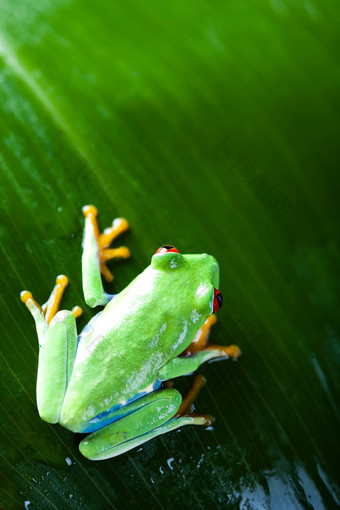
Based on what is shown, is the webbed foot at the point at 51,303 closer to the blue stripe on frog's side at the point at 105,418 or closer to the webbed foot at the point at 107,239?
the webbed foot at the point at 107,239

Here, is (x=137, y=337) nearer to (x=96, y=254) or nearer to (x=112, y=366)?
(x=112, y=366)

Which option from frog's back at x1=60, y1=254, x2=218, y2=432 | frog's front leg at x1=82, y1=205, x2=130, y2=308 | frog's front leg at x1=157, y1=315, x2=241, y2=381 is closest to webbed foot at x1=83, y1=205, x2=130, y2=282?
frog's front leg at x1=82, y1=205, x2=130, y2=308

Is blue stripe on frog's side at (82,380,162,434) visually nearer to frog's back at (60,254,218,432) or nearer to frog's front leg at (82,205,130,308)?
frog's back at (60,254,218,432)

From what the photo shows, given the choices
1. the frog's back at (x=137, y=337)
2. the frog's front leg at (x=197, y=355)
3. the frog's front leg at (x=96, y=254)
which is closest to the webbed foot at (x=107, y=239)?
the frog's front leg at (x=96, y=254)

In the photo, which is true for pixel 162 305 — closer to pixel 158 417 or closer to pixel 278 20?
pixel 158 417

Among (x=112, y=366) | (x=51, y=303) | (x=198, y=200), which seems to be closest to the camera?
(x=112, y=366)

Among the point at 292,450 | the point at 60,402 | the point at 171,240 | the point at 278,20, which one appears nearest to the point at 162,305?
the point at 171,240

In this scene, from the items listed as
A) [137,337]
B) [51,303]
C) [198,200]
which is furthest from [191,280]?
[51,303]

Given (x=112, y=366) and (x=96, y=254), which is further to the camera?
(x=96, y=254)
